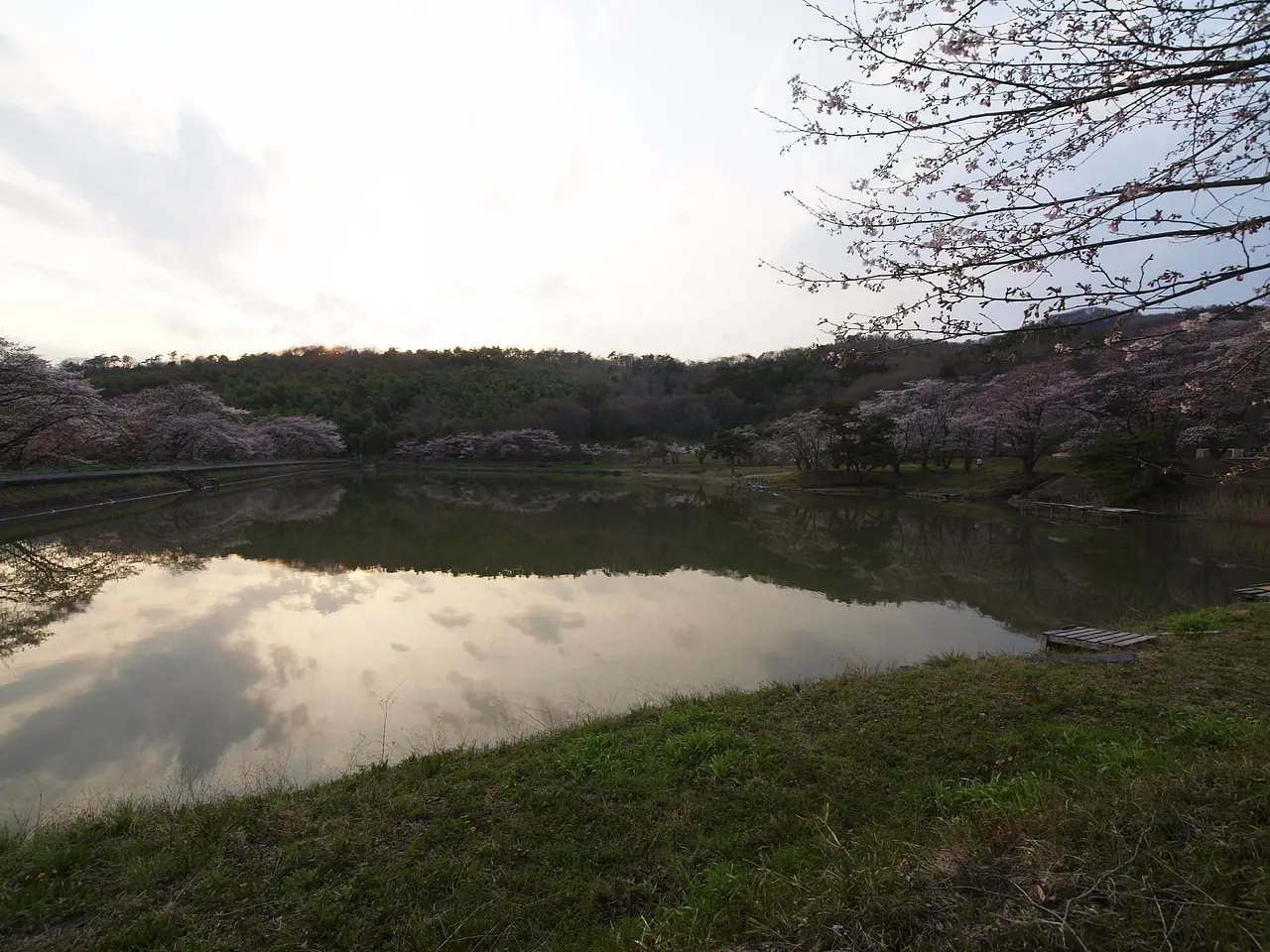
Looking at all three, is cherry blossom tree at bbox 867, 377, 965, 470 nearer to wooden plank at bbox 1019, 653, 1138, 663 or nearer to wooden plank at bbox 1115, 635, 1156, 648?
wooden plank at bbox 1115, 635, 1156, 648

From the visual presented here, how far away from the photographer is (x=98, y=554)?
38.1ft

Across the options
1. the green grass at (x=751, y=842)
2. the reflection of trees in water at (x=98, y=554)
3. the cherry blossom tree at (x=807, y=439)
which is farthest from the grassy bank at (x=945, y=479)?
the green grass at (x=751, y=842)

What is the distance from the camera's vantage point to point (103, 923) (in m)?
2.28

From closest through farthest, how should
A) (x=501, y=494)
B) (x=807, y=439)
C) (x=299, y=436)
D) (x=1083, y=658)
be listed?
1. (x=1083, y=658)
2. (x=501, y=494)
3. (x=807, y=439)
4. (x=299, y=436)

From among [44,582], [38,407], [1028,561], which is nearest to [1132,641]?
[1028,561]

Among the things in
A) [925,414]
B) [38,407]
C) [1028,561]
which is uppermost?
[38,407]

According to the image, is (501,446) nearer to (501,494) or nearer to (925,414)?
(501,494)

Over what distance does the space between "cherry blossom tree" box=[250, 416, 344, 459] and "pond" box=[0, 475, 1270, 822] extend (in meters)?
26.6

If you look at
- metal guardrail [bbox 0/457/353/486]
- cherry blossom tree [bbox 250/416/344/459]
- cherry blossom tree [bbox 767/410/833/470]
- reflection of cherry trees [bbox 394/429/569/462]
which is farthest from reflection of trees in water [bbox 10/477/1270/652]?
reflection of cherry trees [bbox 394/429/569/462]

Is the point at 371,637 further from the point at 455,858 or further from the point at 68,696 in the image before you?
the point at 455,858

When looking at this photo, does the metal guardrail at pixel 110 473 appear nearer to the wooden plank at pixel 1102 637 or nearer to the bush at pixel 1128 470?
the wooden plank at pixel 1102 637

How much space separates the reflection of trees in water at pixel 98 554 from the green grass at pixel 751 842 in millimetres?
5559

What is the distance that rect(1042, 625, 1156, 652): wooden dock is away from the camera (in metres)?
5.63

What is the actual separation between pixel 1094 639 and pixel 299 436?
46.8 m
